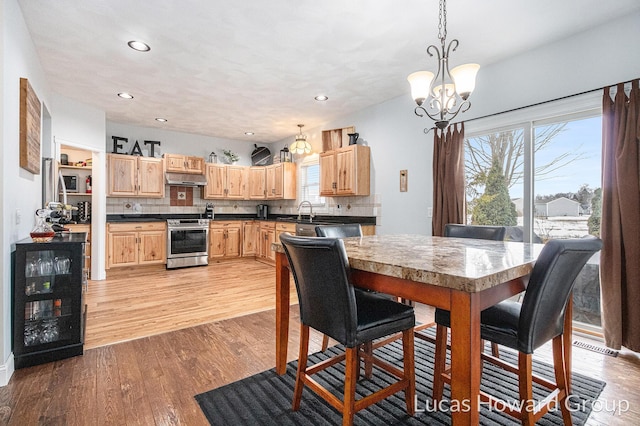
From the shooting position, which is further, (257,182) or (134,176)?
(257,182)

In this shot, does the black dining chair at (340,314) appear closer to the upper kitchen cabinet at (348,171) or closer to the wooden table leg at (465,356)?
the wooden table leg at (465,356)

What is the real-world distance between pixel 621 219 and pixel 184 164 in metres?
6.16

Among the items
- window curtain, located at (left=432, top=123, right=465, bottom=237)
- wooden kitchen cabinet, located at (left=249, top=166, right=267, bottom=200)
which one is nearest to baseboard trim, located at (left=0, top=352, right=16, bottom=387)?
window curtain, located at (left=432, top=123, right=465, bottom=237)

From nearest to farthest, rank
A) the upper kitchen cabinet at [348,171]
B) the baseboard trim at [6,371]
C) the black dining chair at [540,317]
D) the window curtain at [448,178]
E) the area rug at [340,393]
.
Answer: the black dining chair at [540,317]
the area rug at [340,393]
the baseboard trim at [6,371]
the window curtain at [448,178]
the upper kitchen cabinet at [348,171]

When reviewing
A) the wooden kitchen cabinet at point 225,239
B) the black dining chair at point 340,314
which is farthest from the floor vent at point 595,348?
the wooden kitchen cabinet at point 225,239

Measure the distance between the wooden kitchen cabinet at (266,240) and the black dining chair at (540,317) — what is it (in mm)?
4927

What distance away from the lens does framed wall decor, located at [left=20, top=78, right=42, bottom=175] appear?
2.38 meters

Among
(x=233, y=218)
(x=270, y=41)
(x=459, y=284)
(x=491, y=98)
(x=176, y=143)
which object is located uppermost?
(x=270, y=41)

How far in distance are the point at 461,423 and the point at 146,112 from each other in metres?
5.63

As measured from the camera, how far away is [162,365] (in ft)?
7.41

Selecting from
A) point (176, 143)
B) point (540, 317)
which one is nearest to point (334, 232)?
point (540, 317)

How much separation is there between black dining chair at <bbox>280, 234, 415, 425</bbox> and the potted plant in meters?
5.54

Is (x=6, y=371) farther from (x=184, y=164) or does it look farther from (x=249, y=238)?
(x=249, y=238)

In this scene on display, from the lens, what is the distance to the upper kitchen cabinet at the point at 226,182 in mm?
6422
